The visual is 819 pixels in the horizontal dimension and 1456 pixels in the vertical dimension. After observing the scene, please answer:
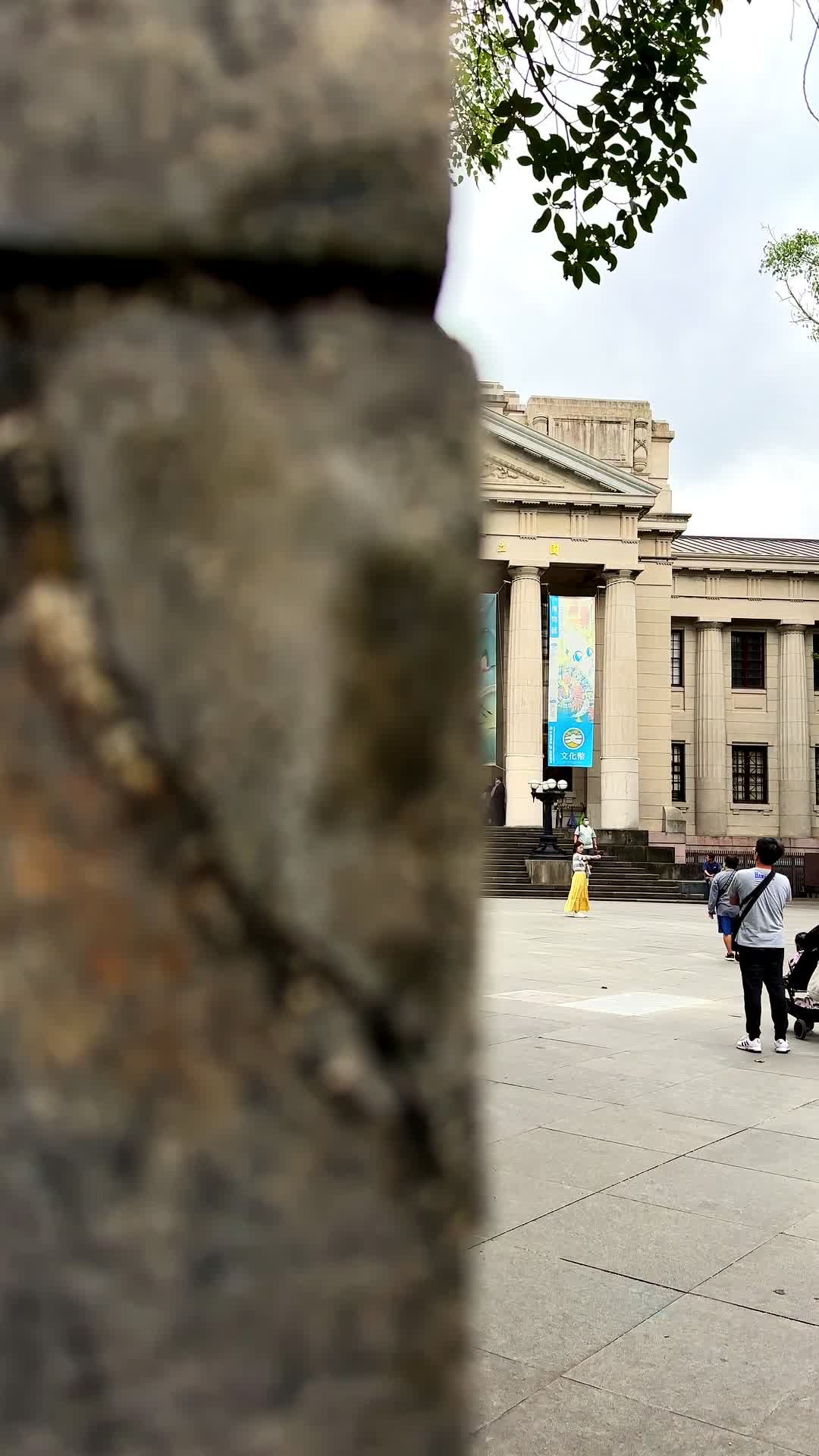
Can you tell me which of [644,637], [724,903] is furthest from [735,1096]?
[644,637]

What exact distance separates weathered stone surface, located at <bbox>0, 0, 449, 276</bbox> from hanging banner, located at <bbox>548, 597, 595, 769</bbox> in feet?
127

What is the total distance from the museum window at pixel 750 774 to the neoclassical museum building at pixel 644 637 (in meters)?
0.07

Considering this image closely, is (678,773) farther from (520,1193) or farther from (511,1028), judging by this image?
(520,1193)

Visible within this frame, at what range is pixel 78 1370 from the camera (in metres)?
0.47

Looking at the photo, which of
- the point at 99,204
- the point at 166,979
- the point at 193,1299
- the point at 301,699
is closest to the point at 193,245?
the point at 99,204

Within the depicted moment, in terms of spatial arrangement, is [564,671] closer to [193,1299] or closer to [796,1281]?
[796,1281]

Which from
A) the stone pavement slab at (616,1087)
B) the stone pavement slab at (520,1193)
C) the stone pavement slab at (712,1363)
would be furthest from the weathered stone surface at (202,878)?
the stone pavement slab at (616,1087)

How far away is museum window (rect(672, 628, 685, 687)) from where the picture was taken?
47.2m

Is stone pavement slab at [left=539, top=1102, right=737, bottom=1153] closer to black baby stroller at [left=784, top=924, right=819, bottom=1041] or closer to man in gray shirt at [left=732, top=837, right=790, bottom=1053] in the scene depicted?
man in gray shirt at [left=732, top=837, right=790, bottom=1053]

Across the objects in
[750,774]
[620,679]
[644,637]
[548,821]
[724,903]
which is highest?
[644,637]

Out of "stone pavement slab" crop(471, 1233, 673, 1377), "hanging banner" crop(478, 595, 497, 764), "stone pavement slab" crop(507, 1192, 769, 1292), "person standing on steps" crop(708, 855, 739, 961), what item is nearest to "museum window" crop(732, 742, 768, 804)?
"hanging banner" crop(478, 595, 497, 764)

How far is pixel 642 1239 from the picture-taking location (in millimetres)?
4605

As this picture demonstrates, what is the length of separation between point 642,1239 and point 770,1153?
1.66 m

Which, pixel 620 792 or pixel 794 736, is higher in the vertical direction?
pixel 794 736
